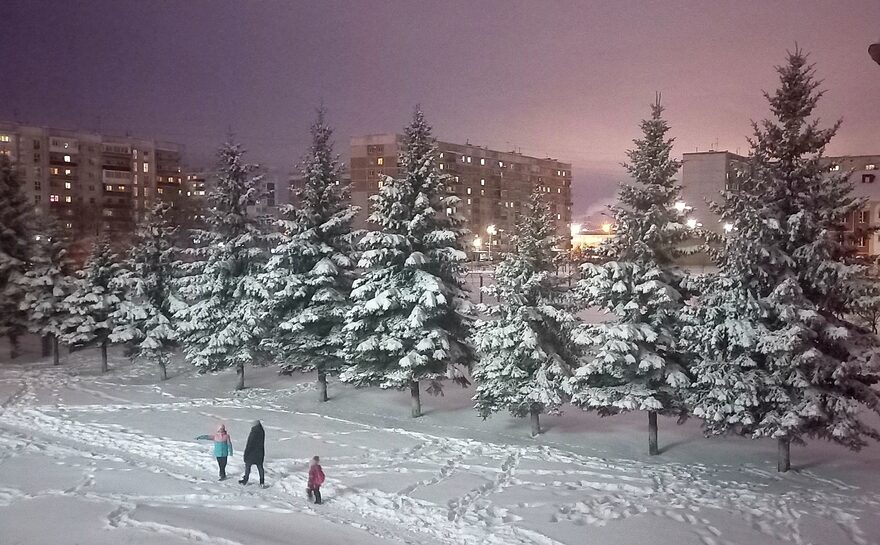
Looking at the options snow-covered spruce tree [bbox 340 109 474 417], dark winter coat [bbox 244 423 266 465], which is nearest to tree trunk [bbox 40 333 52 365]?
snow-covered spruce tree [bbox 340 109 474 417]

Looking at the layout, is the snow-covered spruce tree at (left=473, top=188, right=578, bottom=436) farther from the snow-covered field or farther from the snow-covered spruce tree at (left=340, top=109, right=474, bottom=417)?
the snow-covered spruce tree at (left=340, top=109, right=474, bottom=417)

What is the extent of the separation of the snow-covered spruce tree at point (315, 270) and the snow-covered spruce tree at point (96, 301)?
45.0ft

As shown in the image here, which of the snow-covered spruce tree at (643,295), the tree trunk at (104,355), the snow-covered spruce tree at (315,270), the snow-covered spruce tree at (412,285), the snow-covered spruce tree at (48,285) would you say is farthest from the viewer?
the snow-covered spruce tree at (48,285)

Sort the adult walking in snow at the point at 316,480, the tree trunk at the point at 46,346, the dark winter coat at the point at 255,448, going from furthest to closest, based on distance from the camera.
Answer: the tree trunk at the point at 46,346 → the dark winter coat at the point at 255,448 → the adult walking in snow at the point at 316,480

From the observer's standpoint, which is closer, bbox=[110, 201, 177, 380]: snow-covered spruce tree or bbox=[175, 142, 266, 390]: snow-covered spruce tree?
bbox=[175, 142, 266, 390]: snow-covered spruce tree

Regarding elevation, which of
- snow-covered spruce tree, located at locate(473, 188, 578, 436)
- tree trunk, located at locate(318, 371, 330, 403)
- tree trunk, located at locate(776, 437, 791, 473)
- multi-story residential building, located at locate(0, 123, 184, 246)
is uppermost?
multi-story residential building, located at locate(0, 123, 184, 246)

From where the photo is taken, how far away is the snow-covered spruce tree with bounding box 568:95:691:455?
2059cm

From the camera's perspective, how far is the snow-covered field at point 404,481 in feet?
45.1

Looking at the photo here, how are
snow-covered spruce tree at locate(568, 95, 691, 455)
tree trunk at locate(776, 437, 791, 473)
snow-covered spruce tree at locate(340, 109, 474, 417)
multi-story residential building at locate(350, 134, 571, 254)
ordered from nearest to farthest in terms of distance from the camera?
tree trunk at locate(776, 437, 791, 473) < snow-covered spruce tree at locate(568, 95, 691, 455) < snow-covered spruce tree at locate(340, 109, 474, 417) < multi-story residential building at locate(350, 134, 571, 254)

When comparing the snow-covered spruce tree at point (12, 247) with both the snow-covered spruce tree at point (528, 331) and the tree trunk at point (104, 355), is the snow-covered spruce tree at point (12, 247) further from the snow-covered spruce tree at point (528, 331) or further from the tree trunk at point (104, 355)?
the snow-covered spruce tree at point (528, 331)

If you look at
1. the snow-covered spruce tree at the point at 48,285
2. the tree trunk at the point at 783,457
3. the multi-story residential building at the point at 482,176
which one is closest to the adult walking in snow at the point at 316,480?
the tree trunk at the point at 783,457

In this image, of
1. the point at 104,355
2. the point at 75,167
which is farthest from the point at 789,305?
the point at 75,167

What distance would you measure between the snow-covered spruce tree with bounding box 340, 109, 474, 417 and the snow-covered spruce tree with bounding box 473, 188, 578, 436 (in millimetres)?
2342

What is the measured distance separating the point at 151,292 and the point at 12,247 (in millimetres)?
13630
